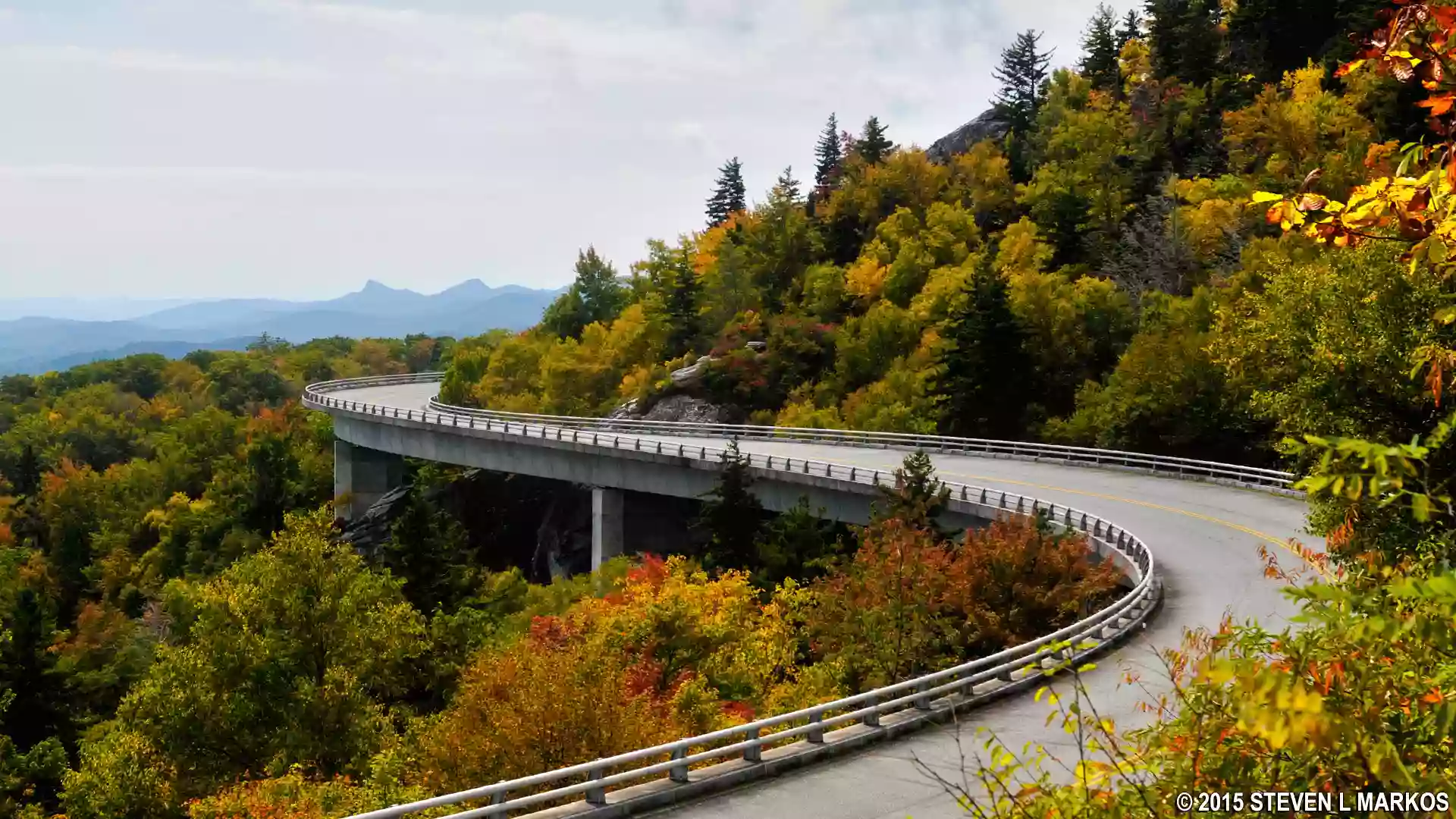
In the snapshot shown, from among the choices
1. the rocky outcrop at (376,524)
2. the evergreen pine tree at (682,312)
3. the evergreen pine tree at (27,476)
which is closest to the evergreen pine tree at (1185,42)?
the evergreen pine tree at (682,312)

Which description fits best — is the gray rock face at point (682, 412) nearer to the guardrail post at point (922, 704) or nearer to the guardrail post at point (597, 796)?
the guardrail post at point (922, 704)

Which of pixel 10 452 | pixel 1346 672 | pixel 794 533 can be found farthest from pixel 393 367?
pixel 1346 672

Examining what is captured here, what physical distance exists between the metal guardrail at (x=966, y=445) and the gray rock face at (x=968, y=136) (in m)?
47.8

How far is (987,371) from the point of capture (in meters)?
57.5

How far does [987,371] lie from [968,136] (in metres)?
49.9

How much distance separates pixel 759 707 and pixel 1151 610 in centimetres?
927

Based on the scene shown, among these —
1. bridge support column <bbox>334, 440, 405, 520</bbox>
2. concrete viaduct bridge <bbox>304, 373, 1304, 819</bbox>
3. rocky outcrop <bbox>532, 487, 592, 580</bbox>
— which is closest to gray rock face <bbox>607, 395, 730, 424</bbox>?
concrete viaduct bridge <bbox>304, 373, 1304, 819</bbox>

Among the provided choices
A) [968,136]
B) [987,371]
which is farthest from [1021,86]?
[987,371]

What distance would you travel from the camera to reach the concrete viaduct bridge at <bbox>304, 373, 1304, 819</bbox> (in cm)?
1302

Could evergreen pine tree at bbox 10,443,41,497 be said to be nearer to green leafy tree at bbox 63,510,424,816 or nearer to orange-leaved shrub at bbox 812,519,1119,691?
green leafy tree at bbox 63,510,424,816

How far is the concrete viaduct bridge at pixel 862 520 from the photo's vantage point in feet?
42.7

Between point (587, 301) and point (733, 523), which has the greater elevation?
point (587, 301)

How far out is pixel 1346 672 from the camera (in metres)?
4.31

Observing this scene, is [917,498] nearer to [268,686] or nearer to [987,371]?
[268,686]
